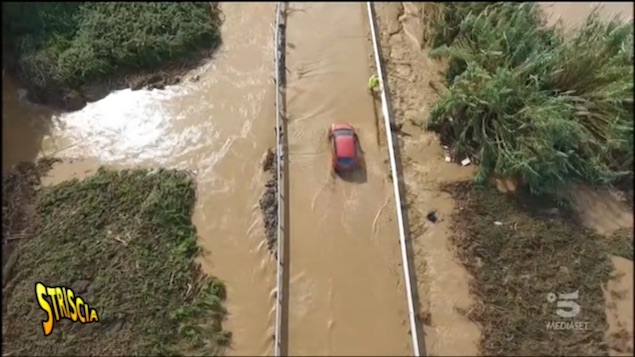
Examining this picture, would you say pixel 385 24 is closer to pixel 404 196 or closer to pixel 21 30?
pixel 404 196

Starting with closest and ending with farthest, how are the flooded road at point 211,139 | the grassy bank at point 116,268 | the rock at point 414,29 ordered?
1. the grassy bank at point 116,268
2. the flooded road at point 211,139
3. the rock at point 414,29

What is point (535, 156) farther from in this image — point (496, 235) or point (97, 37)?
point (97, 37)

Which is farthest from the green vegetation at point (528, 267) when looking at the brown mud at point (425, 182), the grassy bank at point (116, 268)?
the grassy bank at point (116, 268)

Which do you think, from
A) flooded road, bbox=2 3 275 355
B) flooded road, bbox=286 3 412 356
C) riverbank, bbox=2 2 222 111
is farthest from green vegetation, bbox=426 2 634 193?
riverbank, bbox=2 2 222 111

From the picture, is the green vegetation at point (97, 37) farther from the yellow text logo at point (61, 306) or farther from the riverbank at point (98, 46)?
the yellow text logo at point (61, 306)

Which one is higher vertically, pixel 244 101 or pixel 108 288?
pixel 244 101

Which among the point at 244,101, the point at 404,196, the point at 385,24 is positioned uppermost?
the point at 385,24

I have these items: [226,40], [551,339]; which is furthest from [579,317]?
[226,40]
